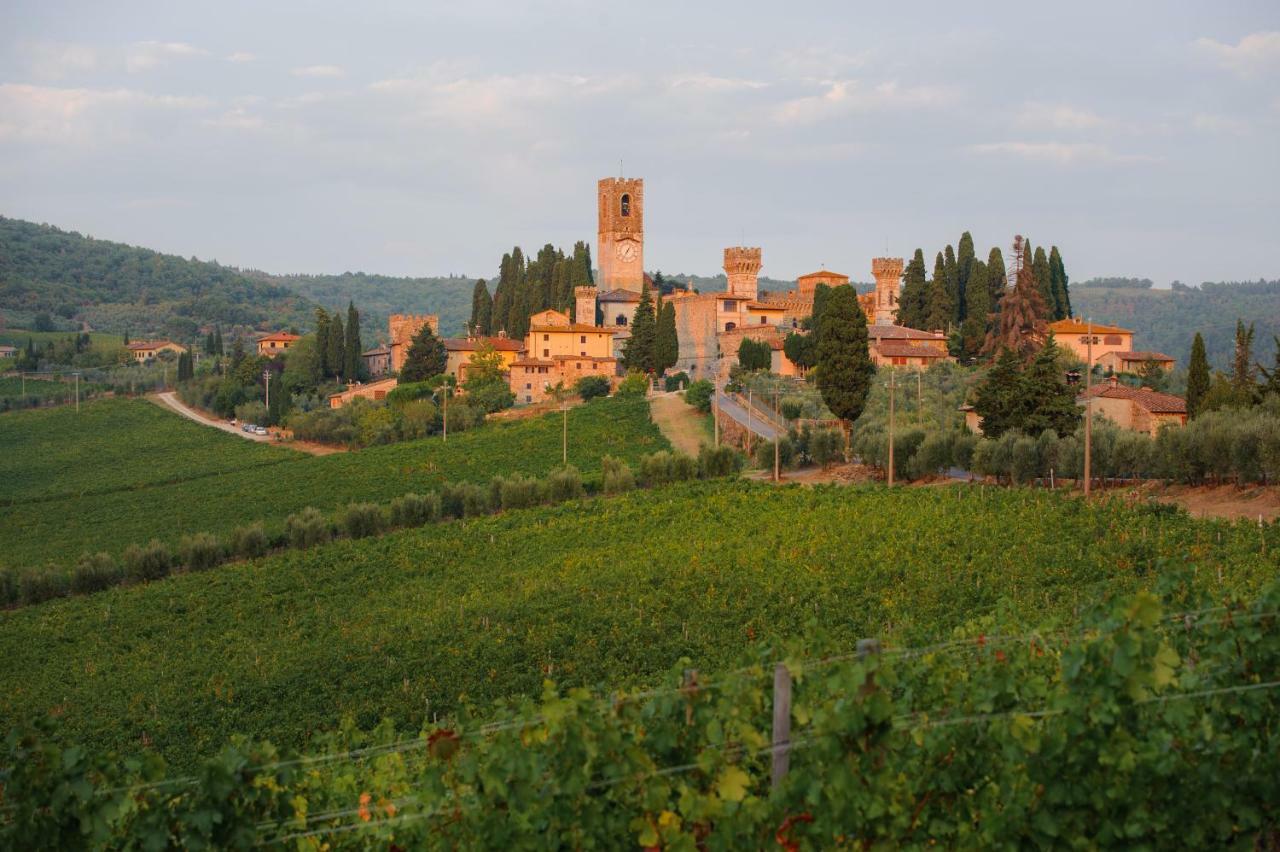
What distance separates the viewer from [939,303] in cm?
6144

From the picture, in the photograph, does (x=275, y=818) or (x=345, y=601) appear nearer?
(x=275, y=818)

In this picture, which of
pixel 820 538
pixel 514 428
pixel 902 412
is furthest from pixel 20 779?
pixel 514 428

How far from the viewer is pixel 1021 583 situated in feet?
71.3

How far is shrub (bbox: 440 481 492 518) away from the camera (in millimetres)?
38438

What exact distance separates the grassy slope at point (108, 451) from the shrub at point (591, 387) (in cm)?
1303

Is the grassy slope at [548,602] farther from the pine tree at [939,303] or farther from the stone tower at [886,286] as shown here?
the stone tower at [886,286]

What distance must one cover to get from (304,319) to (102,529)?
138322 mm

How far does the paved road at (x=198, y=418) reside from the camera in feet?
209

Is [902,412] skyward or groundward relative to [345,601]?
skyward

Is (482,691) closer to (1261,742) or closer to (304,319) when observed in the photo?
(1261,742)

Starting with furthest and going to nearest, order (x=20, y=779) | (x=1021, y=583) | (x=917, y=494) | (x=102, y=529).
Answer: (x=102, y=529), (x=917, y=494), (x=1021, y=583), (x=20, y=779)

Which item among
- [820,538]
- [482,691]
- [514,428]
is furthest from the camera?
[514,428]

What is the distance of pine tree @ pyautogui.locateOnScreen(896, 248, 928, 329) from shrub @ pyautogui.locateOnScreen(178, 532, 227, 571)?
37026 mm

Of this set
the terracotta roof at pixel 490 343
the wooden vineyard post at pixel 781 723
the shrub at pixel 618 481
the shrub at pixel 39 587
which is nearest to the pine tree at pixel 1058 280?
the terracotta roof at pixel 490 343
